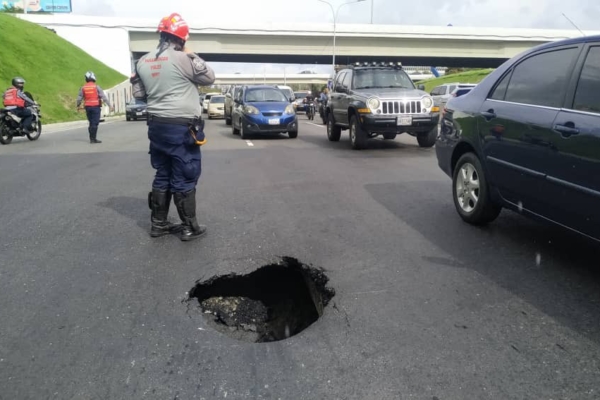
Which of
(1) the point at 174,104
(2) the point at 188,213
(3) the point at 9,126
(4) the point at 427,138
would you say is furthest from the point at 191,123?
(3) the point at 9,126

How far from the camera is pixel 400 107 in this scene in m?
10.9

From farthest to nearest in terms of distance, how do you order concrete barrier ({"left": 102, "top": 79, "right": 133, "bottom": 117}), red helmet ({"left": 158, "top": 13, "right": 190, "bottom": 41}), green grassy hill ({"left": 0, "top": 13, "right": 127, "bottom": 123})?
concrete barrier ({"left": 102, "top": 79, "right": 133, "bottom": 117}) → green grassy hill ({"left": 0, "top": 13, "right": 127, "bottom": 123}) → red helmet ({"left": 158, "top": 13, "right": 190, "bottom": 41})

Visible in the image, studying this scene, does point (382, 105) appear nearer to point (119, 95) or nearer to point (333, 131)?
point (333, 131)

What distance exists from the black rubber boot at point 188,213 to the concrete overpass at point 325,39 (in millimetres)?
43012

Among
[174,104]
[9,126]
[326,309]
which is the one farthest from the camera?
[9,126]

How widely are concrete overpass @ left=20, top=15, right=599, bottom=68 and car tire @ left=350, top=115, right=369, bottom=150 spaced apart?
3605 centimetres

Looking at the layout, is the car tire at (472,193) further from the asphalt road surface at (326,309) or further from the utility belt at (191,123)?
the utility belt at (191,123)

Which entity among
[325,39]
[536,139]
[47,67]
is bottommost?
[536,139]

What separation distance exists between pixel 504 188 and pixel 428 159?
588cm

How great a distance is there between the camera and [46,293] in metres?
3.62

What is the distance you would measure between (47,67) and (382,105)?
33089 mm

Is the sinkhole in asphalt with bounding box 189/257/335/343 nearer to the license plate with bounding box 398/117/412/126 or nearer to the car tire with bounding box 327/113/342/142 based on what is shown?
the license plate with bounding box 398/117/412/126

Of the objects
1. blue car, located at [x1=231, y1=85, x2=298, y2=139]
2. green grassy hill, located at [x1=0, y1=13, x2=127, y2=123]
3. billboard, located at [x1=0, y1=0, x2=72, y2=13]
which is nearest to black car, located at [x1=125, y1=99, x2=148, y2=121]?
green grassy hill, located at [x1=0, y1=13, x2=127, y2=123]

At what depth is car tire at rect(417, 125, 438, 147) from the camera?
11.9 meters
